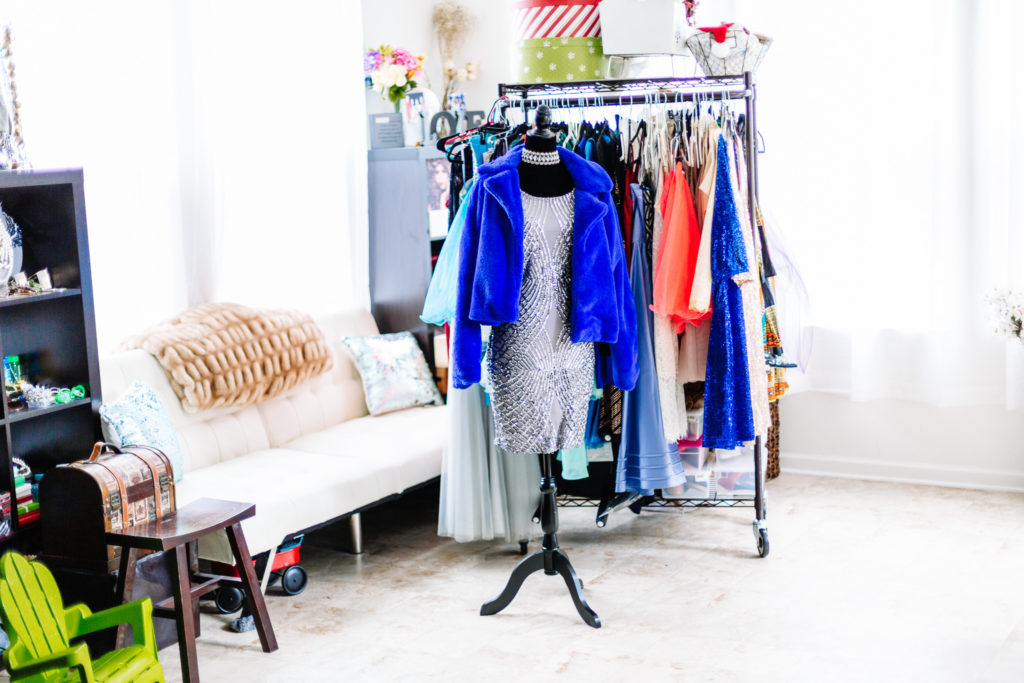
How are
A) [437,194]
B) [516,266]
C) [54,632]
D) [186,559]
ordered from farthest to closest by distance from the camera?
1. [437,194]
2. [516,266]
3. [186,559]
4. [54,632]

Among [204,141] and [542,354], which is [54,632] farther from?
[204,141]

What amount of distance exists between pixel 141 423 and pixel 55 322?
388mm

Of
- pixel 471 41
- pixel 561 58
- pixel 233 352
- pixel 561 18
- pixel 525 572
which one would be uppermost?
pixel 471 41

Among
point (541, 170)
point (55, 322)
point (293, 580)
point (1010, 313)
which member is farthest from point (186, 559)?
point (1010, 313)

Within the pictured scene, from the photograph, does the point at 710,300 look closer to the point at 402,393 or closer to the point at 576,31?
the point at 576,31

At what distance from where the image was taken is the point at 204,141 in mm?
4176

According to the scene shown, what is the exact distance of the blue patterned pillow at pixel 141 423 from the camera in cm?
318

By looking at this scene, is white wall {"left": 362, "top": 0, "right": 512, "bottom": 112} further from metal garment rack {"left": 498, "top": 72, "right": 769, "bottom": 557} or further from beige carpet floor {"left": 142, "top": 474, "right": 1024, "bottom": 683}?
beige carpet floor {"left": 142, "top": 474, "right": 1024, "bottom": 683}

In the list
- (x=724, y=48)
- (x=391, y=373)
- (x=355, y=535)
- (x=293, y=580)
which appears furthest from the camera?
(x=391, y=373)

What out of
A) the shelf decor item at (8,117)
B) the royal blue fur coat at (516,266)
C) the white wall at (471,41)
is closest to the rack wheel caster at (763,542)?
the royal blue fur coat at (516,266)

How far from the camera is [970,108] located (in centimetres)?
435

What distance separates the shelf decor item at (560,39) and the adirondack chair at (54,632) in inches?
85.5

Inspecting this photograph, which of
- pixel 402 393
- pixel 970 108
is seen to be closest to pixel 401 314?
pixel 402 393

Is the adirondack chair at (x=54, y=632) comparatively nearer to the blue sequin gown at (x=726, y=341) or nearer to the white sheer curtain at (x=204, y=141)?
the white sheer curtain at (x=204, y=141)
